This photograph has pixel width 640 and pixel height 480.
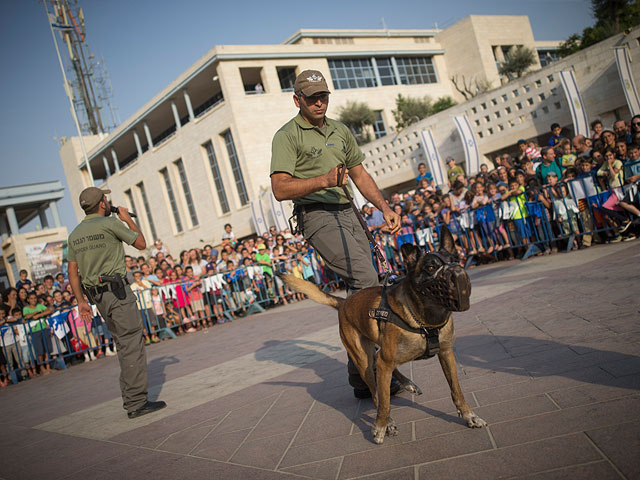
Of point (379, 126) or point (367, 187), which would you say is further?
point (379, 126)

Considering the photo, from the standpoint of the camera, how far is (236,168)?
99.6 ft

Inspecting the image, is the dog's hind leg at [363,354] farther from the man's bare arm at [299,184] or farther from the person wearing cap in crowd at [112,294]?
the person wearing cap in crowd at [112,294]

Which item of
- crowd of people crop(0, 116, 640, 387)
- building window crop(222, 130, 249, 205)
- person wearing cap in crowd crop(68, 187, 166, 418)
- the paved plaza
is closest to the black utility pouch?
person wearing cap in crowd crop(68, 187, 166, 418)

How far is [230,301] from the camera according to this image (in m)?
12.6

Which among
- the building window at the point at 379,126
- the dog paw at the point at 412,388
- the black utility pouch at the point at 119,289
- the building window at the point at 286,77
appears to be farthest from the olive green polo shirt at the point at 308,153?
the building window at the point at 379,126

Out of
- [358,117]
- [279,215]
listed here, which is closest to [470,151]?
[279,215]

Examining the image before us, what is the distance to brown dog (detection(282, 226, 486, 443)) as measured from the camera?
8.32 feet

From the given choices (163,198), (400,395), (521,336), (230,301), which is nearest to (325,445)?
(400,395)

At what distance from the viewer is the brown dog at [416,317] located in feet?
8.32

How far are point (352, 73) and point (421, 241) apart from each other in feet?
89.0

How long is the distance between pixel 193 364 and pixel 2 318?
6.32 metres

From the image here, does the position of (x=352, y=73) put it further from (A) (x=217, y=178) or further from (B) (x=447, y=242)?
(B) (x=447, y=242)

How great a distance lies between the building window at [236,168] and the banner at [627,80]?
2100cm

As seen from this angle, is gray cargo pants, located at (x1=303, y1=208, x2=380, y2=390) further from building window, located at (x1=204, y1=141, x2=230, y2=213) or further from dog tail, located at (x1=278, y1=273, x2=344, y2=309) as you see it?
building window, located at (x1=204, y1=141, x2=230, y2=213)
